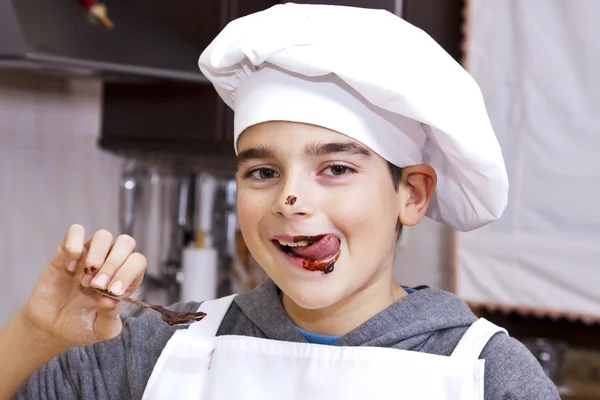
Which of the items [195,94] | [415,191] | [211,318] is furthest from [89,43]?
[415,191]

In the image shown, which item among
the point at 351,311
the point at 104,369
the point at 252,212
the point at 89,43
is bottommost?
the point at 104,369

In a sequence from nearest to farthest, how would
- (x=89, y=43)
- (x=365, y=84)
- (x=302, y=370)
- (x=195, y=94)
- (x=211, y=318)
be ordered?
(x=365, y=84)
(x=302, y=370)
(x=211, y=318)
(x=89, y=43)
(x=195, y=94)

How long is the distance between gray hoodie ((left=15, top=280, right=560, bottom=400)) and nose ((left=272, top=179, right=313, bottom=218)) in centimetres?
19

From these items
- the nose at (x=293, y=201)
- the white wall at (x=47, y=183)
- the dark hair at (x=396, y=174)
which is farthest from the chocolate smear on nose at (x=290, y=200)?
the white wall at (x=47, y=183)

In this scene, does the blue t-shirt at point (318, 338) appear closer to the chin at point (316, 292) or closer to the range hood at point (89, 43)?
the chin at point (316, 292)

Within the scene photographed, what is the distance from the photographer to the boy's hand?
1.09 m

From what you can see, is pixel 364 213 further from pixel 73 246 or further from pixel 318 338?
pixel 73 246

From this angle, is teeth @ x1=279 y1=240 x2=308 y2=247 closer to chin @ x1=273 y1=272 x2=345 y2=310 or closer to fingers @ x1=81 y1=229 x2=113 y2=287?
chin @ x1=273 y1=272 x2=345 y2=310

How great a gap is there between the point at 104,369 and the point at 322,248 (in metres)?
0.36

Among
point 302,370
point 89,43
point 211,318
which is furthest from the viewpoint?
point 89,43

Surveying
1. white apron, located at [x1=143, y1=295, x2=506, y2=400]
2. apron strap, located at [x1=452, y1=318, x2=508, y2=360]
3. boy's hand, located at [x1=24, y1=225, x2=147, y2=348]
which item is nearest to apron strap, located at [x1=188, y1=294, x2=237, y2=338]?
white apron, located at [x1=143, y1=295, x2=506, y2=400]

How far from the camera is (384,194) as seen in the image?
1113 millimetres

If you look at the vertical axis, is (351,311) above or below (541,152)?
below

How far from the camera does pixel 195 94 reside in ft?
7.29
